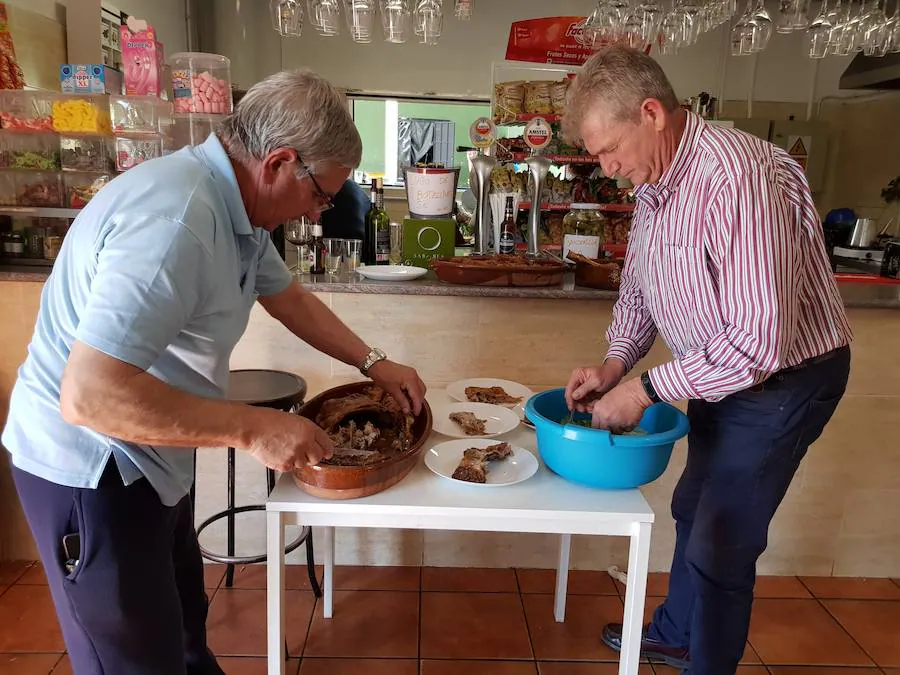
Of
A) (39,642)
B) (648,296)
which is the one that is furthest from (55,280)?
(39,642)

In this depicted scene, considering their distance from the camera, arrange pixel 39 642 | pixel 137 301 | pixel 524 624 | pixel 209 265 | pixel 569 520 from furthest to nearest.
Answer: pixel 524 624
pixel 39 642
pixel 569 520
pixel 209 265
pixel 137 301

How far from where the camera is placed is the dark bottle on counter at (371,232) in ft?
8.51

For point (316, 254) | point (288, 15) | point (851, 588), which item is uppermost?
point (288, 15)

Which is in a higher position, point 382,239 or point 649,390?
point 382,239

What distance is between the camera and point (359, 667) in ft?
6.66

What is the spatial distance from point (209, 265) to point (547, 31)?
9.94 ft

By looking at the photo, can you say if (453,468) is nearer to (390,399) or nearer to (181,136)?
(390,399)

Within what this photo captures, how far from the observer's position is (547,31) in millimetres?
3568

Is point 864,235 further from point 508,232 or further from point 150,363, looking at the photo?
point 150,363

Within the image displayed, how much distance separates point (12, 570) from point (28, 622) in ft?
1.20

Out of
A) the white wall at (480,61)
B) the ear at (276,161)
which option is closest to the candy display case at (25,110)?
the ear at (276,161)

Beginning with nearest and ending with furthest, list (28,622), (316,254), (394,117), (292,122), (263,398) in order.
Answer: (292,122) → (263,398) → (28,622) → (316,254) → (394,117)

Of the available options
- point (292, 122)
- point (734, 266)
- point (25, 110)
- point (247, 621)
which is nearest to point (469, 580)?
point (247, 621)

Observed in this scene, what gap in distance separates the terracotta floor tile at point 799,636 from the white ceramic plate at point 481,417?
3.91 feet
